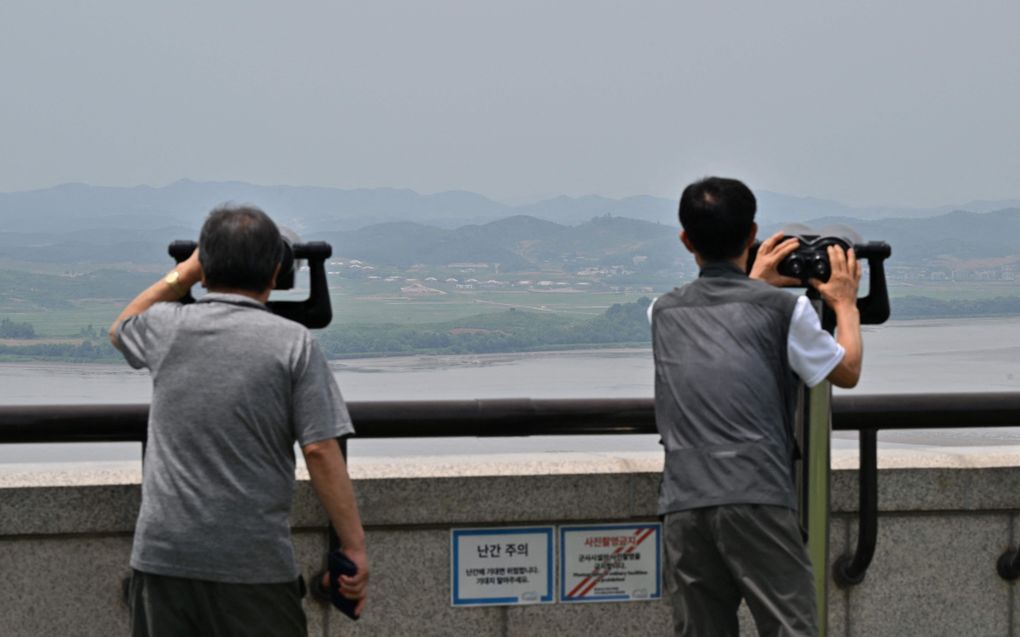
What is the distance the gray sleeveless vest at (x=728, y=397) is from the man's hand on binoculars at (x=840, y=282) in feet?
1.06

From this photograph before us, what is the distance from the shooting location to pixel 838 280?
421 centimetres

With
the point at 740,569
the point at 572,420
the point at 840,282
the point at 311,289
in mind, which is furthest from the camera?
the point at 572,420

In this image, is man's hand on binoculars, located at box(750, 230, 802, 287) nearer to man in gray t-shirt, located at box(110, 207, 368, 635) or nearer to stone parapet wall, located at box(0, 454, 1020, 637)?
stone parapet wall, located at box(0, 454, 1020, 637)

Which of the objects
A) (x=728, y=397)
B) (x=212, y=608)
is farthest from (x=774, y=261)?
(x=212, y=608)

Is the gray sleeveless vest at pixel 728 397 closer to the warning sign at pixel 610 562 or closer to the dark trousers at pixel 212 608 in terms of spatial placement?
the dark trousers at pixel 212 608

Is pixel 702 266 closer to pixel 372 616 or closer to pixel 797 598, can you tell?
pixel 797 598

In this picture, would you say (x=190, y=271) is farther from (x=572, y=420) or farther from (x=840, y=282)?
(x=840, y=282)

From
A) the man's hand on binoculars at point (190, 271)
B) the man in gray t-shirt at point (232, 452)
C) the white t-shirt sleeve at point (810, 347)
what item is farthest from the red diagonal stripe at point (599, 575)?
the man's hand on binoculars at point (190, 271)

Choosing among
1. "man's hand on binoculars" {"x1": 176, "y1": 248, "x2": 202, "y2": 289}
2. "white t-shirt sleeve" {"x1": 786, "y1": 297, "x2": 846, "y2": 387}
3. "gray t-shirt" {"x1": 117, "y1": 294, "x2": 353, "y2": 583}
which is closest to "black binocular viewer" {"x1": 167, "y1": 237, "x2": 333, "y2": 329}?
"man's hand on binoculars" {"x1": 176, "y1": 248, "x2": 202, "y2": 289}

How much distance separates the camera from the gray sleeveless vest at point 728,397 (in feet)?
12.6

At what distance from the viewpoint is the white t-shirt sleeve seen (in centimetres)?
388

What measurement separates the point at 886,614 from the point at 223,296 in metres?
3.06

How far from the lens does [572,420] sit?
510 cm

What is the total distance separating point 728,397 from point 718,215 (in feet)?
1.67
